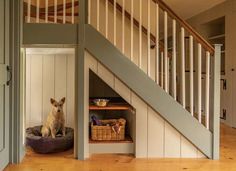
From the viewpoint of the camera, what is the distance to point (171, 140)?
3.37 metres

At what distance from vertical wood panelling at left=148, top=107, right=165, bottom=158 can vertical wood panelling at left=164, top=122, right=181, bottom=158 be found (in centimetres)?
5

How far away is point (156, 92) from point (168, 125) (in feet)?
1.34

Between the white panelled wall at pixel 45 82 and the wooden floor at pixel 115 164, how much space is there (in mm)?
893

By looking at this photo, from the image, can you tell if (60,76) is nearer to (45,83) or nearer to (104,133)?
(45,83)

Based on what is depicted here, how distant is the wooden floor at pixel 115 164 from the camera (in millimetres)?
2988

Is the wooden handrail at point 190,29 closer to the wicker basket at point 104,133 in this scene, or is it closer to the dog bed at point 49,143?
the wicker basket at point 104,133

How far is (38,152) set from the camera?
11.5 feet

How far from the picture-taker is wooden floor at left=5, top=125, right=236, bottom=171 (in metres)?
2.99

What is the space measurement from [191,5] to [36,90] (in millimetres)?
3716

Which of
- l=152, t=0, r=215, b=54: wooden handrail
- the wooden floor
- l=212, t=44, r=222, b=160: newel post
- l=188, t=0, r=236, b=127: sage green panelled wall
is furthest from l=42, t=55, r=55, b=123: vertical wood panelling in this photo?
l=188, t=0, r=236, b=127: sage green panelled wall

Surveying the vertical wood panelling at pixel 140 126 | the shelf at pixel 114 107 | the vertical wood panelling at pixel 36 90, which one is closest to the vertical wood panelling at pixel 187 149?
the vertical wood panelling at pixel 140 126

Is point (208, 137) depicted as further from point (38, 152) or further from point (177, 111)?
point (38, 152)

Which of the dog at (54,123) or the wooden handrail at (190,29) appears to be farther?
the dog at (54,123)

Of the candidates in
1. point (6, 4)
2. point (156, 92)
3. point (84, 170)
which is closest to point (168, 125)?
point (156, 92)
